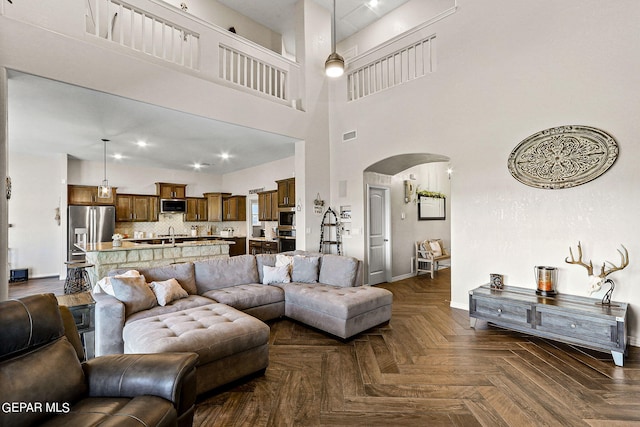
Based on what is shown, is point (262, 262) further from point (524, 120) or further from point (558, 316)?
point (524, 120)

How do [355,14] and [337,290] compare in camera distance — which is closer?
[337,290]

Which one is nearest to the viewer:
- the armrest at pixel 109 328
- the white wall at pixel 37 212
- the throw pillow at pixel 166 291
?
the armrest at pixel 109 328

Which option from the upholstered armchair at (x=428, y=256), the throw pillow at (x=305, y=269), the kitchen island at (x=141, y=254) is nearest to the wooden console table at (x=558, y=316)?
the throw pillow at (x=305, y=269)

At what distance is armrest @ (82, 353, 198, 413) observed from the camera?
1.50 metres

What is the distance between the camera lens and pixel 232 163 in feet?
26.7

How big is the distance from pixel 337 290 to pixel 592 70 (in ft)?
13.0

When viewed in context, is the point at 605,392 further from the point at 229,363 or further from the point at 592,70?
the point at 592,70

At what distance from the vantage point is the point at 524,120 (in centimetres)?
377

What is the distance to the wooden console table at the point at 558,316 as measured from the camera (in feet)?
8.89

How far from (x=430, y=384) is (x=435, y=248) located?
4815 millimetres

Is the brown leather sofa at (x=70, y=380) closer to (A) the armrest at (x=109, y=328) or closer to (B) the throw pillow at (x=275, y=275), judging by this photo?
(A) the armrest at (x=109, y=328)

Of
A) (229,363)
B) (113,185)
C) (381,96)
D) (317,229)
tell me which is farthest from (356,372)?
(113,185)

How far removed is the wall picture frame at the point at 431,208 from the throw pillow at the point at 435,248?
2.05 ft

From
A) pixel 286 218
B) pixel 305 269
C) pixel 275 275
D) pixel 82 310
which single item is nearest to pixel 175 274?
pixel 82 310
